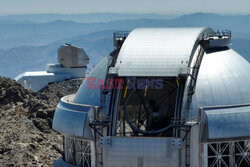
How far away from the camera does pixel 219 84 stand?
37219 millimetres

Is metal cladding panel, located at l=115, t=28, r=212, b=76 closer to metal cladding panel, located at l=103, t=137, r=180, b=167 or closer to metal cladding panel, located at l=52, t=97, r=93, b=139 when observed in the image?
metal cladding panel, located at l=52, t=97, r=93, b=139

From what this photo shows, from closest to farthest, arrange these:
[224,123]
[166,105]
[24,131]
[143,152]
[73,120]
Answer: [143,152] < [224,123] < [73,120] < [166,105] < [24,131]

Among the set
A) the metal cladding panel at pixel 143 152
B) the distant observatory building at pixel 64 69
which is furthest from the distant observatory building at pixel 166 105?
the distant observatory building at pixel 64 69

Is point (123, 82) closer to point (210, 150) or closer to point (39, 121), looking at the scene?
point (210, 150)

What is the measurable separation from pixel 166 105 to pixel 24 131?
2008 cm

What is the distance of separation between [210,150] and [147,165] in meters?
5.35

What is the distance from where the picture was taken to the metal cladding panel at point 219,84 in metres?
36.3

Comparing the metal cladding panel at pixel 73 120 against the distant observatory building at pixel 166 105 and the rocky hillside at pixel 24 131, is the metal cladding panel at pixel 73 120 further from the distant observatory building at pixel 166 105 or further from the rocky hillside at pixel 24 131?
the rocky hillside at pixel 24 131

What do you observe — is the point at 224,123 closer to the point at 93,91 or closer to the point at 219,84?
the point at 219,84

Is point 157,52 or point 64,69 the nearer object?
point 157,52

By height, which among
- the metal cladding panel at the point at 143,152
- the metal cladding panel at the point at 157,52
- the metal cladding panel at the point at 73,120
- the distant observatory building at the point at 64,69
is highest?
the metal cladding panel at the point at 157,52

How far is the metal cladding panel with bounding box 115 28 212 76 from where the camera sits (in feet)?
120

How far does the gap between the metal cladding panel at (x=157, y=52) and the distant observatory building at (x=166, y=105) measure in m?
0.07

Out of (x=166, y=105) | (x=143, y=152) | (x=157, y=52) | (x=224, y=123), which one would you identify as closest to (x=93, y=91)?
(x=157, y=52)
